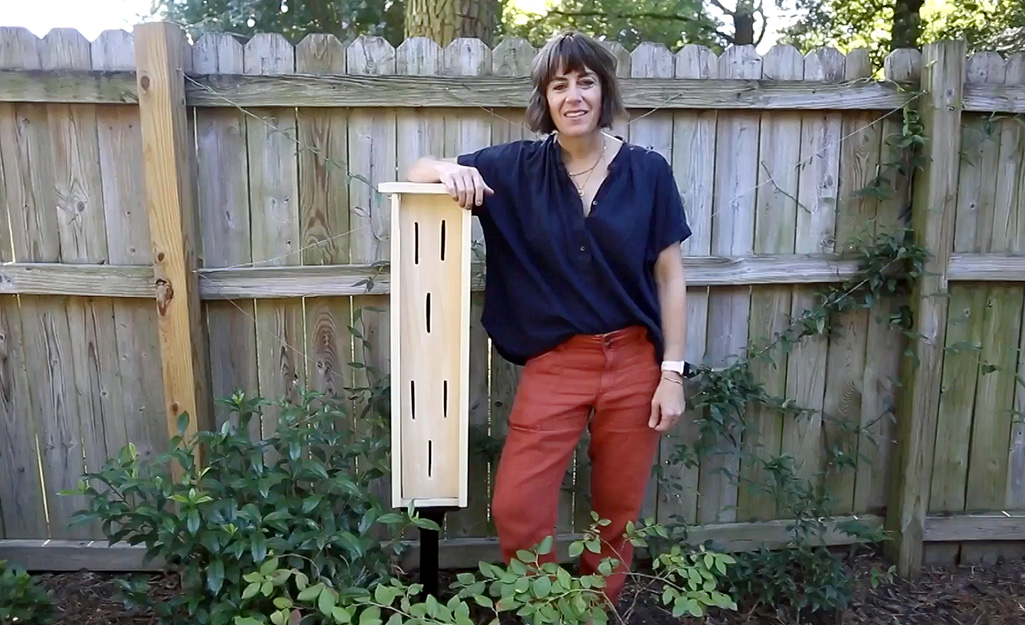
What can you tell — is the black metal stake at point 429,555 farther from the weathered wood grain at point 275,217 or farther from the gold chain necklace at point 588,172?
the gold chain necklace at point 588,172

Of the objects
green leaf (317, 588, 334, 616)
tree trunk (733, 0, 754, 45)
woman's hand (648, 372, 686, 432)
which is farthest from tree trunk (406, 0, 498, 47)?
tree trunk (733, 0, 754, 45)

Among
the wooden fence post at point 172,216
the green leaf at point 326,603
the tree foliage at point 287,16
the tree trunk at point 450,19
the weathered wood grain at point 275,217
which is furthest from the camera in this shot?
the tree foliage at point 287,16

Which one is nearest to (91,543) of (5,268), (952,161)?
(5,268)

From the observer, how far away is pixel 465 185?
2.04 metres

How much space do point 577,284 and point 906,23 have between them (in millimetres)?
5948

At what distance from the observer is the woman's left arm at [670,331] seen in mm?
2305

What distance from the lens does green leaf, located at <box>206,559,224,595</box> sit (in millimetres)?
2055

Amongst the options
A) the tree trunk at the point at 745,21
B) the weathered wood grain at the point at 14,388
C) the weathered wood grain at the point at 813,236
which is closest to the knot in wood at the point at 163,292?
the weathered wood grain at the point at 14,388

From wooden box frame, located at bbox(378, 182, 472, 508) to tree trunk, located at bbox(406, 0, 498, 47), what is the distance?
172 cm

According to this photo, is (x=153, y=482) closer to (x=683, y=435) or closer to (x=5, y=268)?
(x=5, y=268)

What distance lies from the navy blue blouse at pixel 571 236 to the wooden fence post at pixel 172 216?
3.31 ft

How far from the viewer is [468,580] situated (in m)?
1.82

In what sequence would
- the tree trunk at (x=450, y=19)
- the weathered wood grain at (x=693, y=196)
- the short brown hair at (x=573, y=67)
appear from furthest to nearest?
→ the tree trunk at (x=450, y=19) < the weathered wood grain at (x=693, y=196) < the short brown hair at (x=573, y=67)

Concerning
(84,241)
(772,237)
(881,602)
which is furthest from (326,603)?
(881,602)
